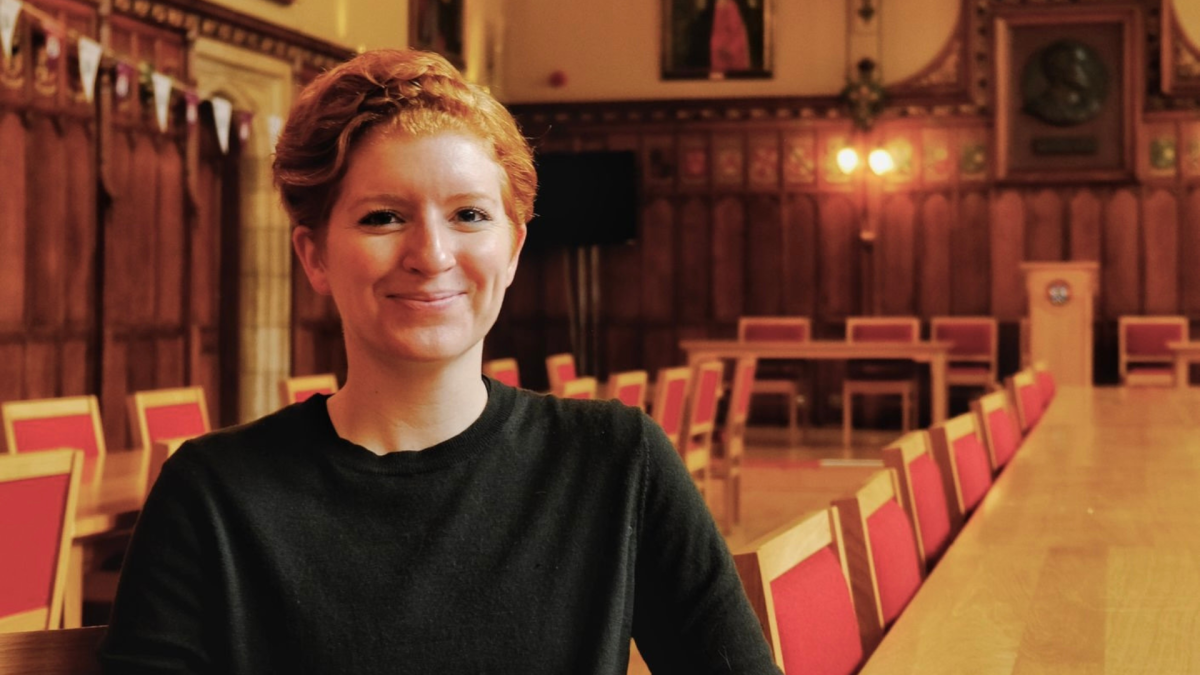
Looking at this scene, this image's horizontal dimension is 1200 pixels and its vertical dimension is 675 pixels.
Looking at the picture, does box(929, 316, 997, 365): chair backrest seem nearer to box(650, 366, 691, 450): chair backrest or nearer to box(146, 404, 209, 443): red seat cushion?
box(650, 366, 691, 450): chair backrest

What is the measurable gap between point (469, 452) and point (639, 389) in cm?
544

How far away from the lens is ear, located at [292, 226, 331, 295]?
4.69 ft

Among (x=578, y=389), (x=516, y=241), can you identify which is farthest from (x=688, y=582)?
(x=578, y=389)

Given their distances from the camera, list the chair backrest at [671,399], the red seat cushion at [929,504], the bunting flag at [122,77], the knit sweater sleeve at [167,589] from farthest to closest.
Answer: the bunting flag at [122,77] < the chair backrest at [671,399] < the red seat cushion at [929,504] < the knit sweater sleeve at [167,589]

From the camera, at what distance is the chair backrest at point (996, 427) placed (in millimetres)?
4574

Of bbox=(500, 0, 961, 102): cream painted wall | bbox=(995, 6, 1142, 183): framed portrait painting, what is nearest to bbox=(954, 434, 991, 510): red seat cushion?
bbox=(995, 6, 1142, 183): framed portrait painting

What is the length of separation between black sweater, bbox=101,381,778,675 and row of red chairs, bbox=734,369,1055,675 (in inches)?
13.3

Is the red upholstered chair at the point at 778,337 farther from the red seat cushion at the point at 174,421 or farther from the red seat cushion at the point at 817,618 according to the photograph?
the red seat cushion at the point at 817,618

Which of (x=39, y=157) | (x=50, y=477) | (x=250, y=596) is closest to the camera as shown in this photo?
(x=250, y=596)

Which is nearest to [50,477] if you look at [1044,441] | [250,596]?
[250,596]

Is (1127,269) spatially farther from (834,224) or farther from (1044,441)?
(1044,441)

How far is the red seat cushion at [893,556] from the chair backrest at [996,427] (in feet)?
6.20

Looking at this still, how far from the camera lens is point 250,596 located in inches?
51.9

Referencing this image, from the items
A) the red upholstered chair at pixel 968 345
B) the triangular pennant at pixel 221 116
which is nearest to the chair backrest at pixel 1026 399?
the triangular pennant at pixel 221 116
